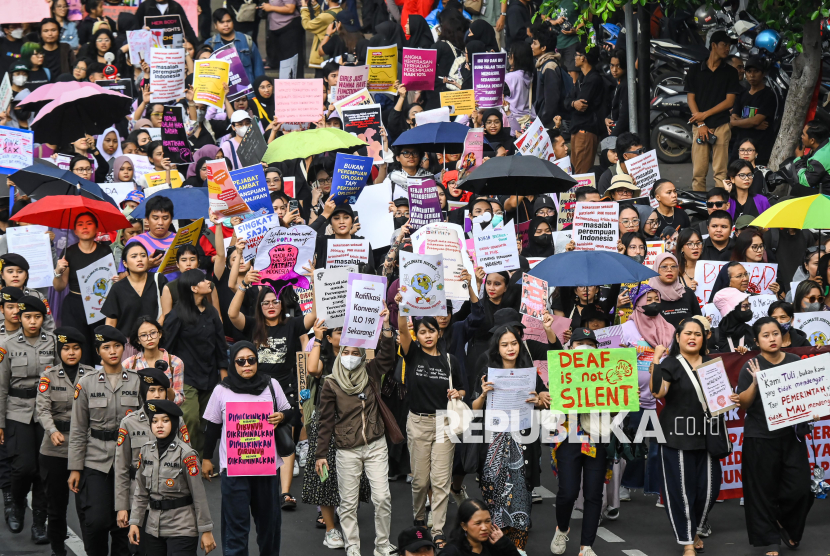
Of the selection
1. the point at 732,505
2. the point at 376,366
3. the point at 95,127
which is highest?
the point at 95,127

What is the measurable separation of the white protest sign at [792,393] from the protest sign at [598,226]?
8.19ft

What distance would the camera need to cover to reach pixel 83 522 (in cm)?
838

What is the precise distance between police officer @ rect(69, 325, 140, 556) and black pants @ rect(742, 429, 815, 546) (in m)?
4.56

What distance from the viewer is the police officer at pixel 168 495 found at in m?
7.66

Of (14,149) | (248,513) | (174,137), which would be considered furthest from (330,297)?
(174,137)

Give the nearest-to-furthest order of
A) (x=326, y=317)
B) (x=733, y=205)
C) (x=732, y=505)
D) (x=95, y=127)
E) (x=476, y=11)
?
1. (x=326, y=317)
2. (x=732, y=505)
3. (x=733, y=205)
4. (x=95, y=127)
5. (x=476, y=11)

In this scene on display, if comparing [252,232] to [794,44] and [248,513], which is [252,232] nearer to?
[248,513]

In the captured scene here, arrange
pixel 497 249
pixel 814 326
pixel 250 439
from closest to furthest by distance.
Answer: pixel 250 439, pixel 814 326, pixel 497 249

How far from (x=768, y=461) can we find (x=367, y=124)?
7245mm

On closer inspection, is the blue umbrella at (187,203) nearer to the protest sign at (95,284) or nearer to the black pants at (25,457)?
the protest sign at (95,284)

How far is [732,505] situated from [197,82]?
8.66 metres

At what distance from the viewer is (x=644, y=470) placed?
1008 cm

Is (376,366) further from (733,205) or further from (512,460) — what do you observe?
(733,205)

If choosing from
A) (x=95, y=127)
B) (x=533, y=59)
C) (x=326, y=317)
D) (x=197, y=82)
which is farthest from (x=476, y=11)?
(x=326, y=317)
